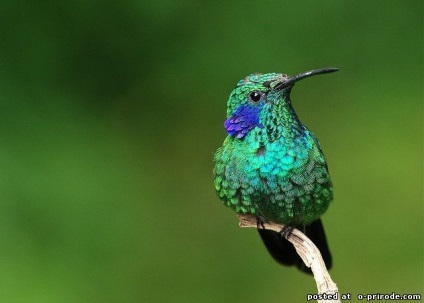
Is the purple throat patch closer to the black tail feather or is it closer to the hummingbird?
the hummingbird

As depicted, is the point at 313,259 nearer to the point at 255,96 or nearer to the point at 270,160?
the point at 270,160

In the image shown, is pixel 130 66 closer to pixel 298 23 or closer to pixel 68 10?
pixel 68 10

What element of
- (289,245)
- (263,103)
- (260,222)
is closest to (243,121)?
(263,103)

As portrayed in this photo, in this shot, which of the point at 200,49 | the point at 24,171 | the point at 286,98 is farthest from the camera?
the point at 200,49

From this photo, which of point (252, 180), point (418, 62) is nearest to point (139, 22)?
point (418, 62)

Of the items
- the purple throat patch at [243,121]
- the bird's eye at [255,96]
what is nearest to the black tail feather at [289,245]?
the purple throat patch at [243,121]

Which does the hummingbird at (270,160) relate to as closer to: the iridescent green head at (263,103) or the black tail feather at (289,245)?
the iridescent green head at (263,103)

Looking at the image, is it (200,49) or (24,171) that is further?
(200,49)
